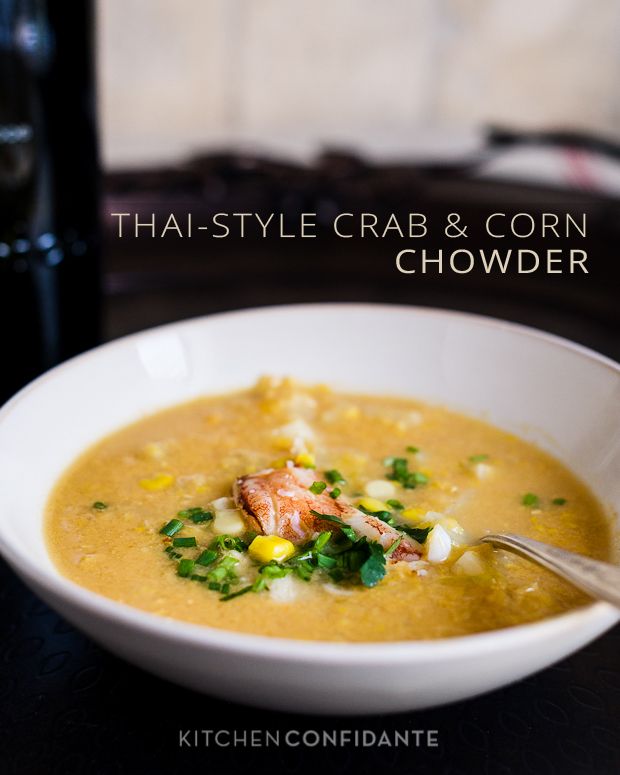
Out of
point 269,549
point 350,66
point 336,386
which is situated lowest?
point 336,386

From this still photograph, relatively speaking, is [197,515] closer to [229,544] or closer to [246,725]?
[229,544]

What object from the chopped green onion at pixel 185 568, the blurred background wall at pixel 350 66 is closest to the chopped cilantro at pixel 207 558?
the chopped green onion at pixel 185 568

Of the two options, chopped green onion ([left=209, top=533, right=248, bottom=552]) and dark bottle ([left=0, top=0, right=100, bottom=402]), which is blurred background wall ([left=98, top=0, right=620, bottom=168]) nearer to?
dark bottle ([left=0, top=0, right=100, bottom=402])

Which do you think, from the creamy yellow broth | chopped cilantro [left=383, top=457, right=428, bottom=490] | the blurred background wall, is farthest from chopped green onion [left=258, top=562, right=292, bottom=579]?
the blurred background wall

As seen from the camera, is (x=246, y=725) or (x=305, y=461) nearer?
(x=246, y=725)

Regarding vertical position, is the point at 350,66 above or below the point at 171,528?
above

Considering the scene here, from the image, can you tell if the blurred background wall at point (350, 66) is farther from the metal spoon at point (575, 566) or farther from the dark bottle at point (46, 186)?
the metal spoon at point (575, 566)

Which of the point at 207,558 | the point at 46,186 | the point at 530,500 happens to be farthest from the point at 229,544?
the point at 46,186
